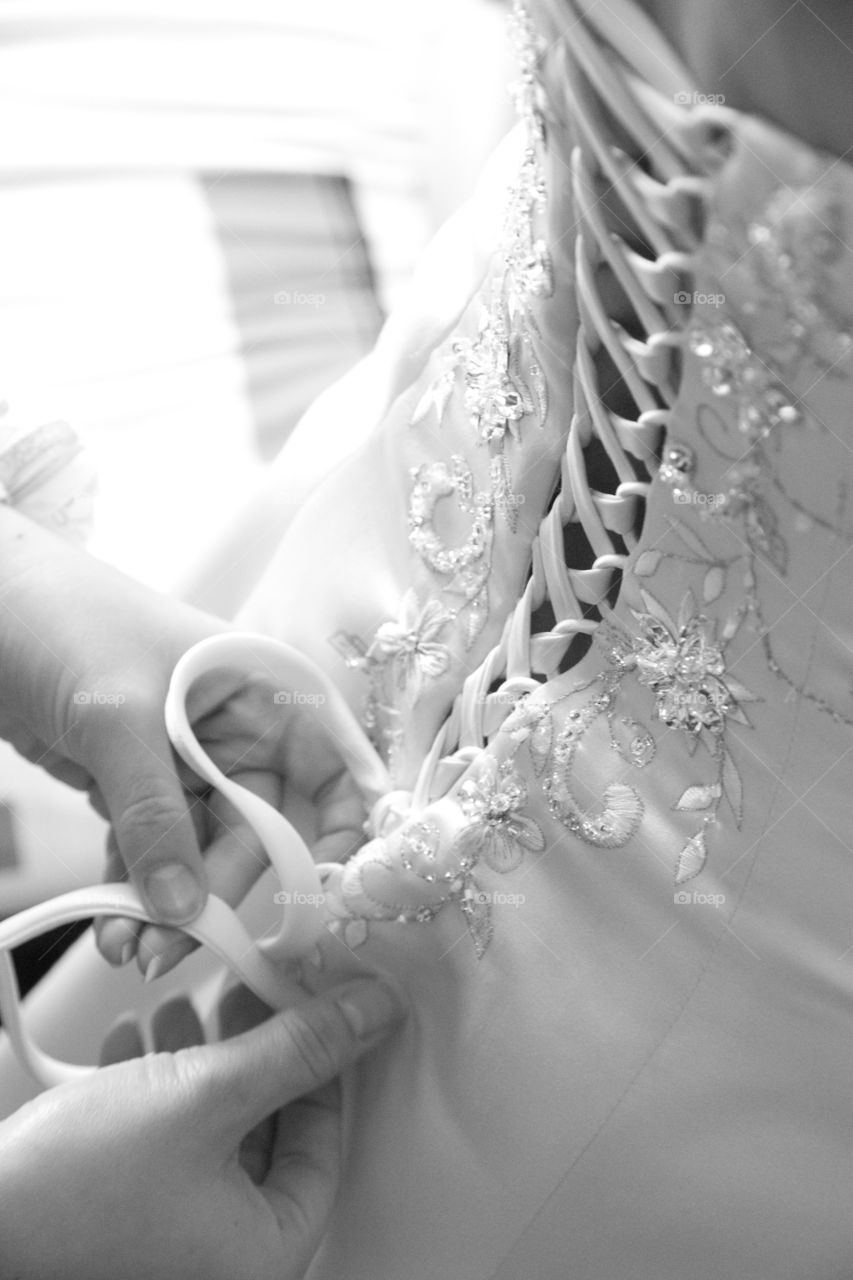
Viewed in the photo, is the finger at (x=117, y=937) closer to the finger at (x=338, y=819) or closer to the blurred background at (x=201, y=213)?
the finger at (x=338, y=819)

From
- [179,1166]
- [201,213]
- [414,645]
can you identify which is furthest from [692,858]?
[201,213]

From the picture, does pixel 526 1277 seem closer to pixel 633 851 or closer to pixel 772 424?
pixel 633 851

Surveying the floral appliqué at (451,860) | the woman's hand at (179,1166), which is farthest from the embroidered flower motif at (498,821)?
the woman's hand at (179,1166)

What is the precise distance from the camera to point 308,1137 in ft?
2.06

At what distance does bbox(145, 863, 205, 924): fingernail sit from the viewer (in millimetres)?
614

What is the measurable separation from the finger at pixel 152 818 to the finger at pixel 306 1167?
0.40 feet

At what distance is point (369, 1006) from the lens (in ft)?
1.96

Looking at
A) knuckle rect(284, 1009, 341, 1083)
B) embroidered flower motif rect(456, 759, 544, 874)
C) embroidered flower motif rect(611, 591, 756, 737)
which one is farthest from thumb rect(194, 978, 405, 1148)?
embroidered flower motif rect(611, 591, 756, 737)

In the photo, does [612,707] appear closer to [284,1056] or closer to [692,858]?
[692,858]

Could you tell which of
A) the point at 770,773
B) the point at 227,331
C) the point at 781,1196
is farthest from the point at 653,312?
the point at 227,331

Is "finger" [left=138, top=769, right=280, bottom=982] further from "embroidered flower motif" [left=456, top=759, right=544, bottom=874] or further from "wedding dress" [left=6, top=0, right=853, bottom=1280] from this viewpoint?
"embroidered flower motif" [left=456, top=759, right=544, bottom=874]

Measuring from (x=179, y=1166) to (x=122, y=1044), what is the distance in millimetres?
178

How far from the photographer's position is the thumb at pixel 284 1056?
58 cm

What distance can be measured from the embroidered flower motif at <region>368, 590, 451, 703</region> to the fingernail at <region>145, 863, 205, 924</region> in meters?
0.15
